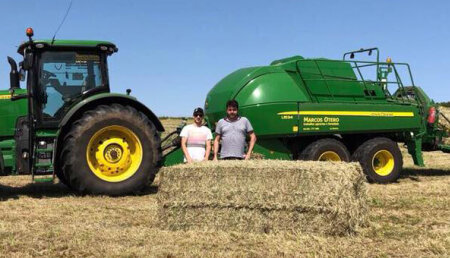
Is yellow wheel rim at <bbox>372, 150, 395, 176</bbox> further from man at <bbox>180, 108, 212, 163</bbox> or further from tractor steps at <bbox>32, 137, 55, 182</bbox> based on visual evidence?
tractor steps at <bbox>32, 137, 55, 182</bbox>

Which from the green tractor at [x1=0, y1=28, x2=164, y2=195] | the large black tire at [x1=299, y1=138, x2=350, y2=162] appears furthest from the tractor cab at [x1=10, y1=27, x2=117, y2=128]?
the large black tire at [x1=299, y1=138, x2=350, y2=162]

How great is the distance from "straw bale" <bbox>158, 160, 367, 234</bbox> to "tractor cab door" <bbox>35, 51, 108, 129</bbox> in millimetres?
3079

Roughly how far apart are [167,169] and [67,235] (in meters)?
1.21

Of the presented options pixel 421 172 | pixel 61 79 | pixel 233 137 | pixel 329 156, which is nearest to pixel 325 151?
pixel 329 156

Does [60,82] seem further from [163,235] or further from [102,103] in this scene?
[163,235]

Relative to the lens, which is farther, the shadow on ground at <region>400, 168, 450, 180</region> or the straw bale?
the shadow on ground at <region>400, 168, 450, 180</region>

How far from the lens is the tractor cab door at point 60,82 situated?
7504 millimetres

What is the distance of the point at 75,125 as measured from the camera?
7.31m

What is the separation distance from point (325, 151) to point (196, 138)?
346 centimetres

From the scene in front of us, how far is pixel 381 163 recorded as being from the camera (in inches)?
396

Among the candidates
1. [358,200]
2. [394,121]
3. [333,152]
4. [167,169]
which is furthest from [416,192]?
[167,169]

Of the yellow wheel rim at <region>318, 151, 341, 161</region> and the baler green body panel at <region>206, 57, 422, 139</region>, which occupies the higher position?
the baler green body panel at <region>206, 57, 422, 139</region>

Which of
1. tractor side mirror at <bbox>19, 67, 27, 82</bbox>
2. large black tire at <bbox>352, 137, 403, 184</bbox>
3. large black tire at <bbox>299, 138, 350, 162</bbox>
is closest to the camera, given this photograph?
tractor side mirror at <bbox>19, 67, 27, 82</bbox>

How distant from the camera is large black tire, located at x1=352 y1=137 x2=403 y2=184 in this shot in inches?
380
